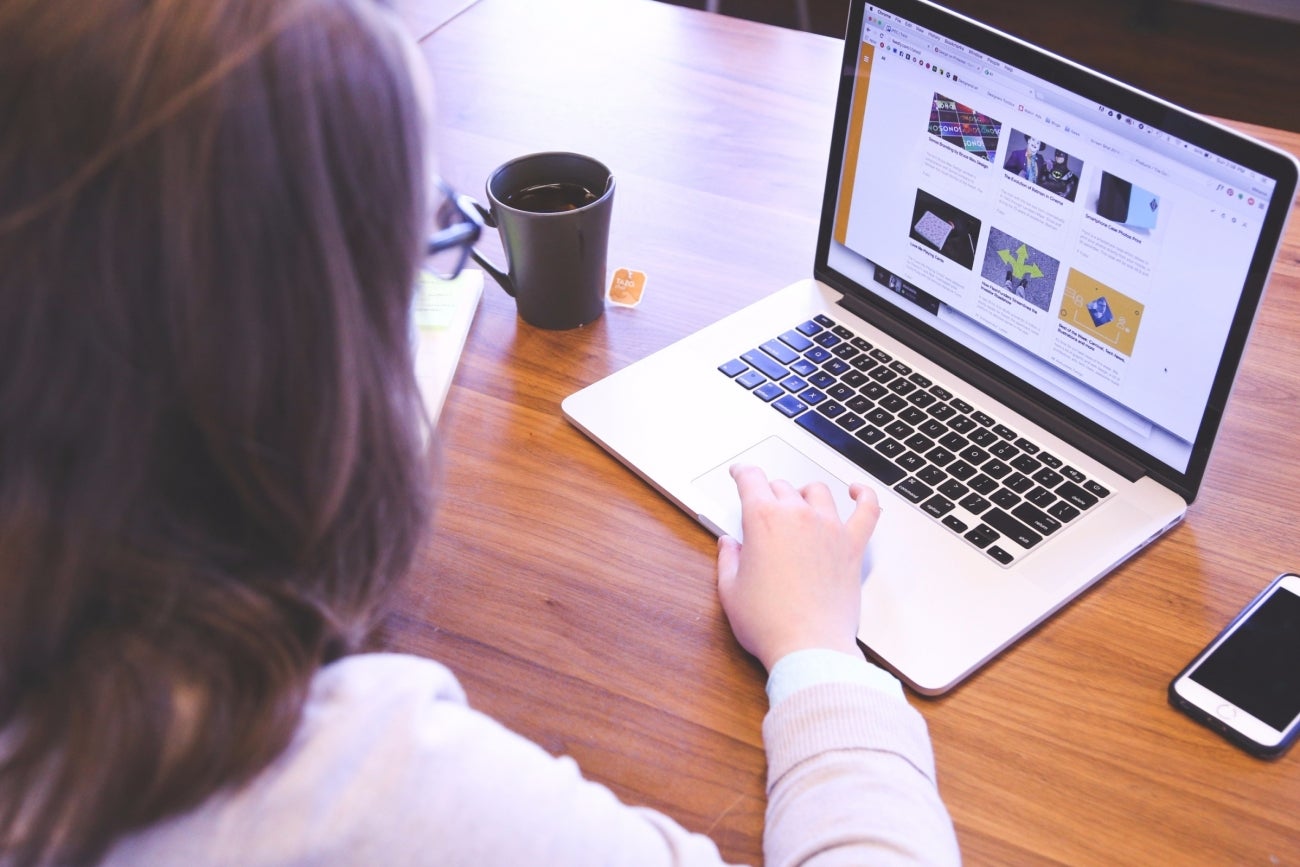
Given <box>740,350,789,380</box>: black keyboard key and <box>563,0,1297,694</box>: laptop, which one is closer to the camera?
<box>563,0,1297,694</box>: laptop

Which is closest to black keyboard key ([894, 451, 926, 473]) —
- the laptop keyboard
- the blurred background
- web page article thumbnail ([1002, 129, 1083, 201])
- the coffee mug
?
the laptop keyboard

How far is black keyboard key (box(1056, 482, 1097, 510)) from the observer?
0.82 meters

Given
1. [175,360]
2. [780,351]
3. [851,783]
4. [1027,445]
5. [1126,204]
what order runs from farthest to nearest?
1. [780,351]
2. [1027,445]
3. [1126,204]
4. [851,783]
5. [175,360]

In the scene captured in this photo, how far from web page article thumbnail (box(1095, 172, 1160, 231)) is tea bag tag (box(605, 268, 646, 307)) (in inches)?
16.7

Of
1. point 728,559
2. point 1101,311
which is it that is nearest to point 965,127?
point 1101,311

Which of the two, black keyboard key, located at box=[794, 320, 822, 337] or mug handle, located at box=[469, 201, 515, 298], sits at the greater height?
mug handle, located at box=[469, 201, 515, 298]

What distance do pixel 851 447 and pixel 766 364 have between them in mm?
121

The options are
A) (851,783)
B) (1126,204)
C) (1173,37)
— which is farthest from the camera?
(1173,37)

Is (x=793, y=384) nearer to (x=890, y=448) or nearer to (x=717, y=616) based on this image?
(x=890, y=448)

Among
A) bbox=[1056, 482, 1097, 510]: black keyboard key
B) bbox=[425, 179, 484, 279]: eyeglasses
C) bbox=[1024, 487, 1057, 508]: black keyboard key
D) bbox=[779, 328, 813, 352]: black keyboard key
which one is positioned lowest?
bbox=[1024, 487, 1057, 508]: black keyboard key

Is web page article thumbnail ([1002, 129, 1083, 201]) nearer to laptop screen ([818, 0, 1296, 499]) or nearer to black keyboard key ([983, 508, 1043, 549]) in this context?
laptop screen ([818, 0, 1296, 499])

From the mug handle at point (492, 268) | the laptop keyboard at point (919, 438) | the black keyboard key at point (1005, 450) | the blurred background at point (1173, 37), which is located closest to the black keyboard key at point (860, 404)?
the laptop keyboard at point (919, 438)

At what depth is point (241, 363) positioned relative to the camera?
1.49 ft

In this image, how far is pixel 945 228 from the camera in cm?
89
